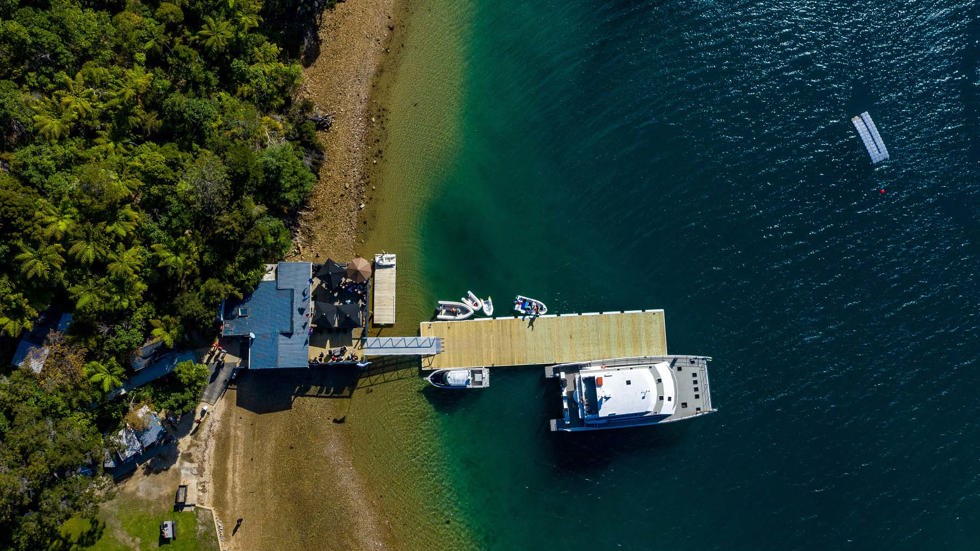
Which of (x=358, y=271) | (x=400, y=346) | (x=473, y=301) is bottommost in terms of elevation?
(x=400, y=346)

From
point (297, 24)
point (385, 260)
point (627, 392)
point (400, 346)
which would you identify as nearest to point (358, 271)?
point (385, 260)

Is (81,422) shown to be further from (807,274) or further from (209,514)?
(807,274)

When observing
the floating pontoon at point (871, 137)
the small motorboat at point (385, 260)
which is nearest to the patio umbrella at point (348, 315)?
the small motorboat at point (385, 260)

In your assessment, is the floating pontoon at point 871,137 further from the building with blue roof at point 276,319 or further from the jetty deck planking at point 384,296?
the building with blue roof at point 276,319

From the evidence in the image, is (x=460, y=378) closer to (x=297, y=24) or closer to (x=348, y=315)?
(x=348, y=315)

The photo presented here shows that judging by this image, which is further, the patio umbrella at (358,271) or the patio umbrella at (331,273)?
the patio umbrella at (358,271)

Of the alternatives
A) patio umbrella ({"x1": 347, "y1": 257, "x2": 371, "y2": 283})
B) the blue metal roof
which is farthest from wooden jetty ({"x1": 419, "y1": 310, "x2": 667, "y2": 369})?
the blue metal roof

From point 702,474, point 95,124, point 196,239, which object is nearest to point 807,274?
point 702,474

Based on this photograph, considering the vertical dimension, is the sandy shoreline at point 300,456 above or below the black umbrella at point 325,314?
below
